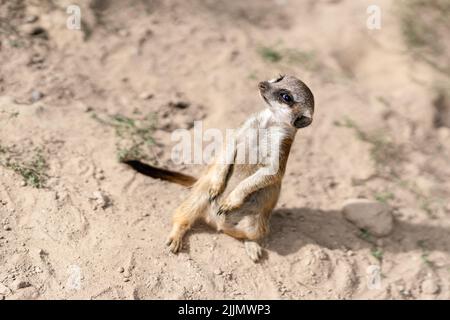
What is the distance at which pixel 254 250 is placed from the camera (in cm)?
368

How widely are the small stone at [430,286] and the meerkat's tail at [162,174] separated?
1633mm

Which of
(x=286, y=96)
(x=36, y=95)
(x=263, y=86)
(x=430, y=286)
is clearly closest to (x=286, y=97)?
(x=286, y=96)

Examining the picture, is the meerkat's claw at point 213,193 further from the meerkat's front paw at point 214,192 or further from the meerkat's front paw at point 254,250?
the meerkat's front paw at point 254,250

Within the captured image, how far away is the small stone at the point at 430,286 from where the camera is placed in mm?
3852

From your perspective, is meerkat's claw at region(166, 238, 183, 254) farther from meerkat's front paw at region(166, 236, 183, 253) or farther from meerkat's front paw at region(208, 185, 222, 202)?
meerkat's front paw at region(208, 185, 222, 202)

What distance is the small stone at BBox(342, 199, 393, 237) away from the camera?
4.16 m

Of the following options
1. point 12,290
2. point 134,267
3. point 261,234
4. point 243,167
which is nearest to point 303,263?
point 261,234

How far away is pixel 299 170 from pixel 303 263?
37.8 inches

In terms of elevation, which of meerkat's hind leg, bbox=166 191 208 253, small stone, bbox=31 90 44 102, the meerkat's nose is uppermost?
the meerkat's nose

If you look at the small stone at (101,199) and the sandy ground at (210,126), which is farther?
the small stone at (101,199)

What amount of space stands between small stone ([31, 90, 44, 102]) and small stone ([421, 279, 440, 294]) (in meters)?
2.93

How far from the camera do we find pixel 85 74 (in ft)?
15.5

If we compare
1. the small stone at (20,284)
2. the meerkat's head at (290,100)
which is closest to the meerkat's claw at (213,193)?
the meerkat's head at (290,100)

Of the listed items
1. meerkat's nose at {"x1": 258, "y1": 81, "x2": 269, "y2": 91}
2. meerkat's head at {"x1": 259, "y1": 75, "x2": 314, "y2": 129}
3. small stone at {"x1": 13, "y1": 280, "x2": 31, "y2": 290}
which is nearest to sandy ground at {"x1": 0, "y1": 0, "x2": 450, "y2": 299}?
small stone at {"x1": 13, "y1": 280, "x2": 31, "y2": 290}
